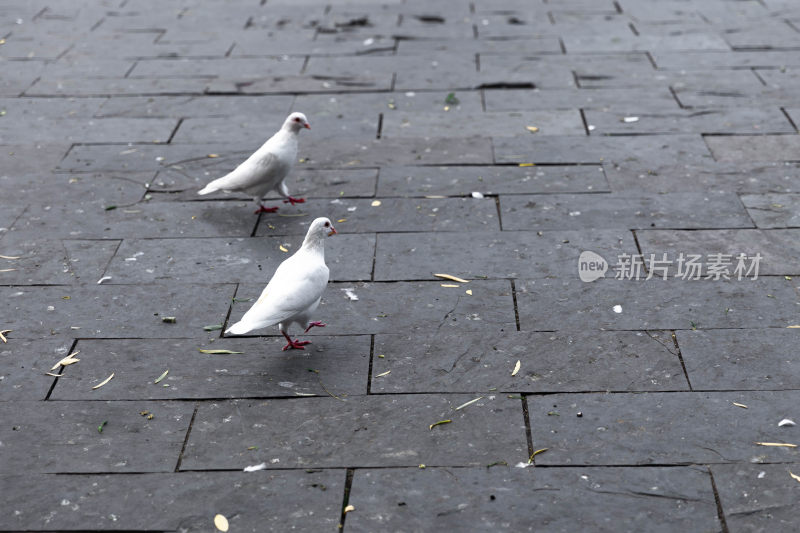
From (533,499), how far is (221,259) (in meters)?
2.87

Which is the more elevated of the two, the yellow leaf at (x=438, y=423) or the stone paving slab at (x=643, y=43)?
the yellow leaf at (x=438, y=423)

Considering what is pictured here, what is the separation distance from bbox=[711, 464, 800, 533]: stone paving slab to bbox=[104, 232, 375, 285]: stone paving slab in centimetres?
251

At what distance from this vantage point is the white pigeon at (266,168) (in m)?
6.09

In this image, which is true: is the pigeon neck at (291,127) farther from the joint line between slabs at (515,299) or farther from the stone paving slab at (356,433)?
the stone paving slab at (356,433)

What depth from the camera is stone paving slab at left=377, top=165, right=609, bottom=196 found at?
21.6ft

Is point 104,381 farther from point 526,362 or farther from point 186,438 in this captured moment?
point 526,362

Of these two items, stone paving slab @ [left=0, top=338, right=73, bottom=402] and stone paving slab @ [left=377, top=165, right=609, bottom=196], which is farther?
stone paving slab @ [left=377, top=165, right=609, bottom=196]

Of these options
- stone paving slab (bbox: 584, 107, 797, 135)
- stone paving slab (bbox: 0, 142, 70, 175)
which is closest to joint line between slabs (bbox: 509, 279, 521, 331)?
stone paving slab (bbox: 584, 107, 797, 135)

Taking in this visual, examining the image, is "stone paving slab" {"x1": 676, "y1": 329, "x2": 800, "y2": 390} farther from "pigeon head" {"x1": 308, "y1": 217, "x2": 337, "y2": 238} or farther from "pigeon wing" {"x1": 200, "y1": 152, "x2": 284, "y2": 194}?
"pigeon wing" {"x1": 200, "y1": 152, "x2": 284, "y2": 194}

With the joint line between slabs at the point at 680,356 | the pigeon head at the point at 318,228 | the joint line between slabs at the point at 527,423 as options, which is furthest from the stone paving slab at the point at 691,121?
the joint line between slabs at the point at 527,423

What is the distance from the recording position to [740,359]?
179 inches

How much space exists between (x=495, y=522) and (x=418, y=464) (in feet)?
1.58

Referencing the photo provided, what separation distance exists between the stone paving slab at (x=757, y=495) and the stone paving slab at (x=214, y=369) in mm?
1757

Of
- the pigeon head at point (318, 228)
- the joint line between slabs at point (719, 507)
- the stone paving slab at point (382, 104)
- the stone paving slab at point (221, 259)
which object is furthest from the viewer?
the stone paving slab at point (382, 104)
